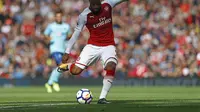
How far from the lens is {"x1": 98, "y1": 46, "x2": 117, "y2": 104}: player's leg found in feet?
42.6

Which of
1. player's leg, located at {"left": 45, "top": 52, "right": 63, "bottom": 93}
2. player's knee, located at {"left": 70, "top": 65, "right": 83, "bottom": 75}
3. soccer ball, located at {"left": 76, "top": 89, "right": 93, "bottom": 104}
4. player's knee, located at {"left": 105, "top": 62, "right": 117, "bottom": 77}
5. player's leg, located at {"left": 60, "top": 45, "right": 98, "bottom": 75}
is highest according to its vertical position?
player's leg, located at {"left": 45, "top": 52, "right": 63, "bottom": 93}

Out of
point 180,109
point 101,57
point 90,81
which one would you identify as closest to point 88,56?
point 101,57

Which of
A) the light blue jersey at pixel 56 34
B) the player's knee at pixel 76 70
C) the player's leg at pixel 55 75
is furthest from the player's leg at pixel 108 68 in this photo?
the light blue jersey at pixel 56 34

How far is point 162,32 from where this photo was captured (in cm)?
2900

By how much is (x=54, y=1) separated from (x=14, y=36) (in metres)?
3.02

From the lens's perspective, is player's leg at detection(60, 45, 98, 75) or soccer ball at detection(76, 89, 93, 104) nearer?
soccer ball at detection(76, 89, 93, 104)

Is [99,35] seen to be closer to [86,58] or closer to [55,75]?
[86,58]

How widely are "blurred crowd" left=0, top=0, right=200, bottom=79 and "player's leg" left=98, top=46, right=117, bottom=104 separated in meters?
13.4

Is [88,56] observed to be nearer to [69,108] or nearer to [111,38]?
[111,38]

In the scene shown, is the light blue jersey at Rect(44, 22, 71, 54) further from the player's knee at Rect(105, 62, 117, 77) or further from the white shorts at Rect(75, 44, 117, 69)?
the player's knee at Rect(105, 62, 117, 77)

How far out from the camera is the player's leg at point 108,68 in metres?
13.0

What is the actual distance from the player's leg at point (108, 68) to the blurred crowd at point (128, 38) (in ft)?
44.0

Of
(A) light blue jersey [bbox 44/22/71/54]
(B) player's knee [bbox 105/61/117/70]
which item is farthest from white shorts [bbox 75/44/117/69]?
(A) light blue jersey [bbox 44/22/71/54]

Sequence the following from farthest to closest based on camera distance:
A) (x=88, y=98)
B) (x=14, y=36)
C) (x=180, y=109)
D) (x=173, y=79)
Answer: (x=14, y=36)
(x=173, y=79)
(x=88, y=98)
(x=180, y=109)
